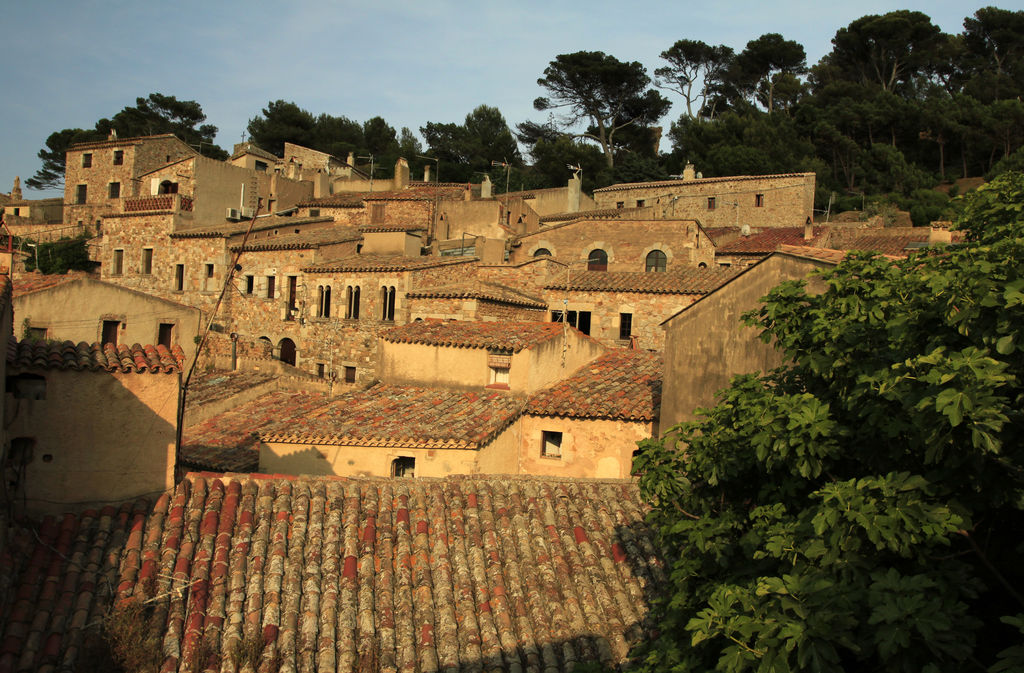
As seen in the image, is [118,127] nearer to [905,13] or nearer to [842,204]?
[842,204]

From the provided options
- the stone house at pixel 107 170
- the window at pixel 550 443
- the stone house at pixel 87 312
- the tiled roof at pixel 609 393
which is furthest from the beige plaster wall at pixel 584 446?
the stone house at pixel 107 170

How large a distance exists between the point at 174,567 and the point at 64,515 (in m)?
1.72

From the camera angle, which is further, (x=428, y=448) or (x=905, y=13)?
(x=905, y=13)

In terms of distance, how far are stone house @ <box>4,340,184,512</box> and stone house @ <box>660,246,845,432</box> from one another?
24.7 ft

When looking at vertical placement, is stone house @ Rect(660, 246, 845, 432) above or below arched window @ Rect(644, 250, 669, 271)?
below

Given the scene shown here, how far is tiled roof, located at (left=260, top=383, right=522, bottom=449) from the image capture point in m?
16.4

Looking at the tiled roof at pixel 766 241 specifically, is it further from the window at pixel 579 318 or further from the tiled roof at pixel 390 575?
the tiled roof at pixel 390 575

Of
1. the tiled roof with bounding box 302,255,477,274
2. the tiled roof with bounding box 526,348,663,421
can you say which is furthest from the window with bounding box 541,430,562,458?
the tiled roof with bounding box 302,255,477,274

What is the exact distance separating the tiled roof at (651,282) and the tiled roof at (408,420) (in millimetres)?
8506

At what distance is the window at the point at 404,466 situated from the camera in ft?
54.3

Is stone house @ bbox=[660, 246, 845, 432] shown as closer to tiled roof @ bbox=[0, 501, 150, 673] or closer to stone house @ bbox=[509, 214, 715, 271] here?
tiled roof @ bbox=[0, 501, 150, 673]

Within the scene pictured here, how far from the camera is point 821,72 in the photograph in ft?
233

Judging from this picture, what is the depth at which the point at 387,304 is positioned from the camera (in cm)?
2931

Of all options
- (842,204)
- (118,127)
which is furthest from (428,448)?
(118,127)
